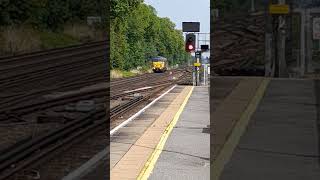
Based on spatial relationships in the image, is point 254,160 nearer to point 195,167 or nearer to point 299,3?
point 195,167

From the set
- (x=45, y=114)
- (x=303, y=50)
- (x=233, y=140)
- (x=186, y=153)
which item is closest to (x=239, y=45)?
(x=303, y=50)

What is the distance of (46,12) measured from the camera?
3781 centimetres

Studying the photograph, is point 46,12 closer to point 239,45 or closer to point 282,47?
point 239,45

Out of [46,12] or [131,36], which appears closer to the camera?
[46,12]

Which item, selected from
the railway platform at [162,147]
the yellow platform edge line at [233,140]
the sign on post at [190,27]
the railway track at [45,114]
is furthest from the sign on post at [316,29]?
the railway platform at [162,147]

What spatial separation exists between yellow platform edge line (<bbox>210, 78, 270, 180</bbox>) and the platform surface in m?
0.13

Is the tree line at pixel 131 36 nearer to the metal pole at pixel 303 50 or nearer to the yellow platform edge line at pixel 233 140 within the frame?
the metal pole at pixel 303 50

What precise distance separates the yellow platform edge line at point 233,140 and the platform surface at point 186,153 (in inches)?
5.1

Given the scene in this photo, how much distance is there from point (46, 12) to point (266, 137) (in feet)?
100

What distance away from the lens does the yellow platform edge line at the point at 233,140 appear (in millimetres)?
7141

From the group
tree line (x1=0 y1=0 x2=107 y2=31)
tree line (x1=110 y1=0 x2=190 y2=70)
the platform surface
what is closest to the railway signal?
tree line (x1=110 y1=0 x2=190 y2=70)

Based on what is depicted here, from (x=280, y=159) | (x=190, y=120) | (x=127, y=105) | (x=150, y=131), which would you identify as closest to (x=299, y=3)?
(x=127, y=105)

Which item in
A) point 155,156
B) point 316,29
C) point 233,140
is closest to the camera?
point 155,156

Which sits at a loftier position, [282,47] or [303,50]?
[282,47]
